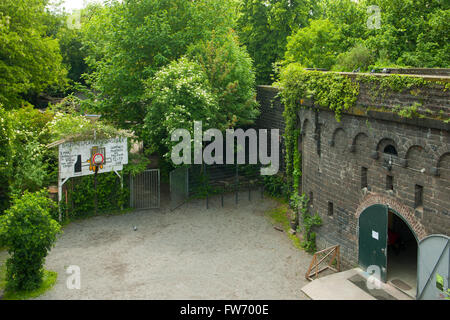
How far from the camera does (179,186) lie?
2297cm

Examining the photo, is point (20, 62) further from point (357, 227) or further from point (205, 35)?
point (357, 227)

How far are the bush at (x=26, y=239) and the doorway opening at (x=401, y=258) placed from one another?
10250 mm

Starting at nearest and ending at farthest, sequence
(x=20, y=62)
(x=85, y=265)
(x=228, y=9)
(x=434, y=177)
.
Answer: (x=434, y=177) → (x=85, y=265) → (x=228, y=9) → (x=20, y=62)

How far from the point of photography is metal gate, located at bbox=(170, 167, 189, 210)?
22.3 meters

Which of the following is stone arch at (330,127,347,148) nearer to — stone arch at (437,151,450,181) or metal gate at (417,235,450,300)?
stone arch at (437,151,450,181)

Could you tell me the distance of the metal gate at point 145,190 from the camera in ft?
72.4

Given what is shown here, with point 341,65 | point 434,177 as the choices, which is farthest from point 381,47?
point 434,177

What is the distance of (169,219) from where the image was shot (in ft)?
68.7

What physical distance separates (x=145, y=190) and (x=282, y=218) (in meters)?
6.53

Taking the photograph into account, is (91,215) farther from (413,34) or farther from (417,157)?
(413,34)

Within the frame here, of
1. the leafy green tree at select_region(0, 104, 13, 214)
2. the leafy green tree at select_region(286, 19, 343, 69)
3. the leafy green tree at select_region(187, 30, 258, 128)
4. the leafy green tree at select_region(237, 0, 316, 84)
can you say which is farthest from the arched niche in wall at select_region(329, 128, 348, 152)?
the leafy green tree at select_region(237, 0, 316, 84)

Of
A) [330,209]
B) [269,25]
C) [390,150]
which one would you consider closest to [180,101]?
[330,209]

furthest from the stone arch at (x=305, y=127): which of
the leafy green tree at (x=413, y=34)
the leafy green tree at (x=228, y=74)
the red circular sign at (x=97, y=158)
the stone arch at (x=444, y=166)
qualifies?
the red circular sign at (x=97, y=158)

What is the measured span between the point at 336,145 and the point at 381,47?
10.7m
